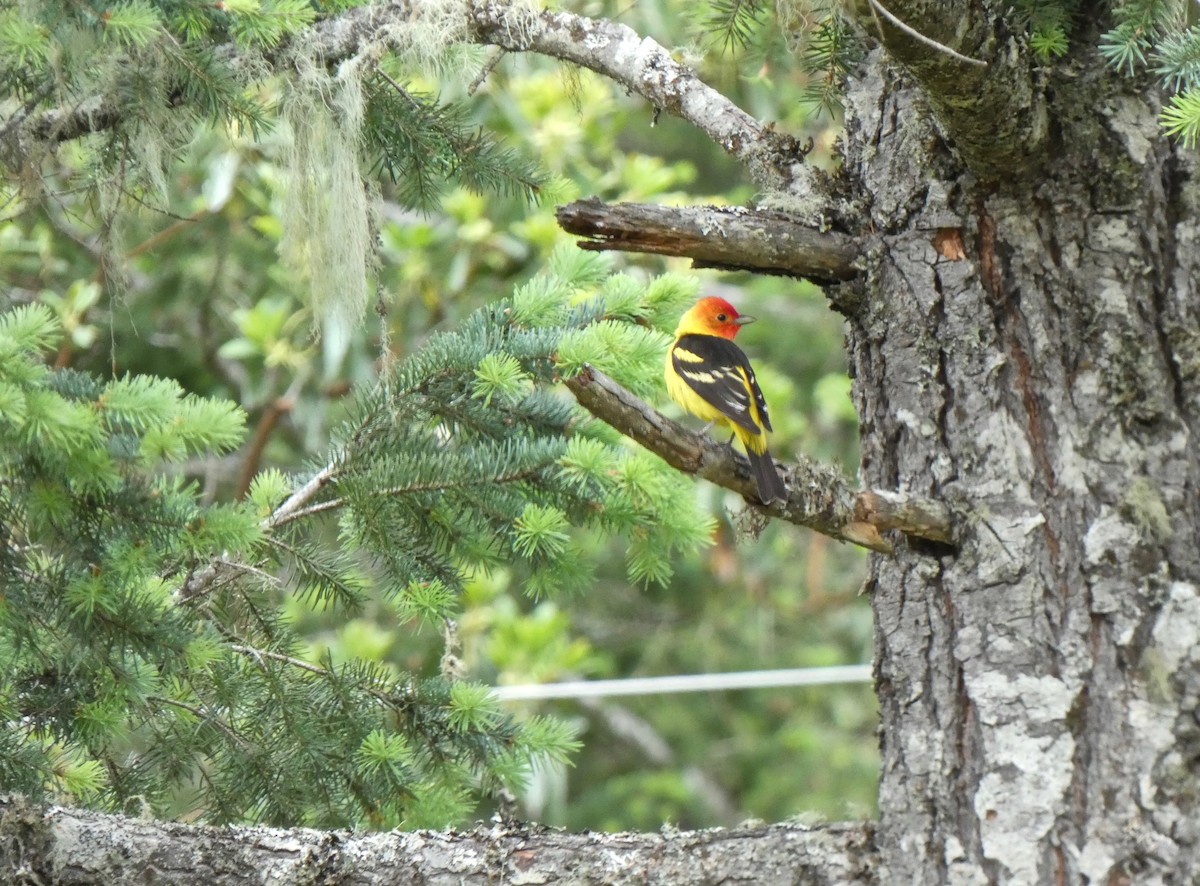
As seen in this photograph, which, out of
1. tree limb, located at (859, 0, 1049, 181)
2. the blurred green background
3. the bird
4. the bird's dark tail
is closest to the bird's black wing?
the bird

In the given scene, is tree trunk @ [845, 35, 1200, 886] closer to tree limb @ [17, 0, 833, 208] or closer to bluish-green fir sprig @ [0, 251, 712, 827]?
tree limb @ [17, 0, 833, 208]

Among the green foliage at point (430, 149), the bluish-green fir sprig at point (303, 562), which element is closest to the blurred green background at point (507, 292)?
the green foliage at point (430, 149)

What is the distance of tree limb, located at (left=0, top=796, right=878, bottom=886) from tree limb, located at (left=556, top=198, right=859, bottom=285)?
1045mm

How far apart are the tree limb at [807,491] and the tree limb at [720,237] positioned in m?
0.29

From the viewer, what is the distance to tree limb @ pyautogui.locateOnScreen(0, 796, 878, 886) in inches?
93.1

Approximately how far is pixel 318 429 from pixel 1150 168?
5.37m

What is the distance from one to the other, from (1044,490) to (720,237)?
2.40ft

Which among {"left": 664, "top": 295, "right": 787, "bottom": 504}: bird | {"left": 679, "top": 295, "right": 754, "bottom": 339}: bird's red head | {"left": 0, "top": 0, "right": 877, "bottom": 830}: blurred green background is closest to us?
{"left": 664, "top": 295, "right": 787, "bottom": 504}: bird

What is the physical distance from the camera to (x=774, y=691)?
11.1 metres

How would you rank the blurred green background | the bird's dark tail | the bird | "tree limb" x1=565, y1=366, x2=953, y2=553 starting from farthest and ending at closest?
the blurred green background < the bird < the bird's dark tail < "tree limb" x1=565, y1=366, x2=953, y2=553

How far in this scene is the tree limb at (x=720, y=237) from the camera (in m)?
2.30

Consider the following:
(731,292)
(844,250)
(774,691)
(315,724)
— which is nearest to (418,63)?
(844,250)

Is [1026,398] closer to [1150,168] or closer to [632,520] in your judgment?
[1150,168]

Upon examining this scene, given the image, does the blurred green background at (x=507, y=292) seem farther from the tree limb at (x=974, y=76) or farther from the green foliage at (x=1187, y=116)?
the green foliage at (x=1187, y=116)
